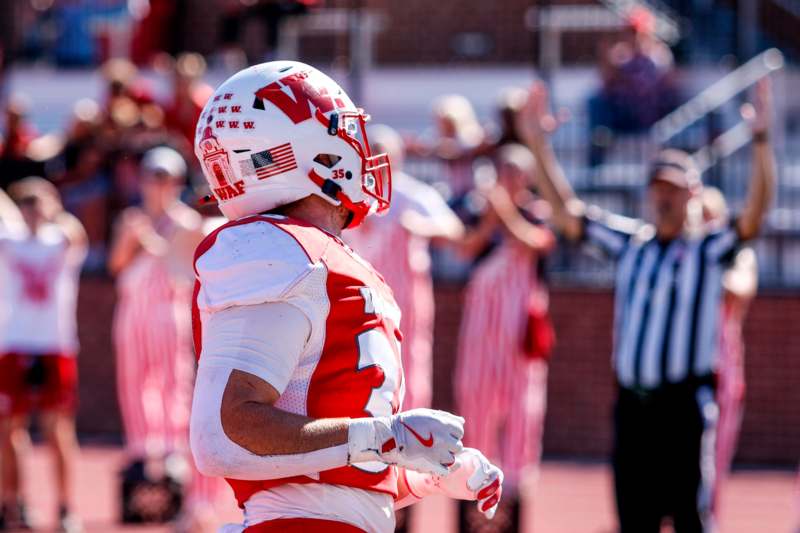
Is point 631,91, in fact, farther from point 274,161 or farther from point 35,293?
point 274,161

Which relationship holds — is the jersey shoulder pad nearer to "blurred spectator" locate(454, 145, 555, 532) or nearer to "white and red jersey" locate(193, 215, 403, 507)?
"white and red jersey" locate(193, 215, 403, 507)

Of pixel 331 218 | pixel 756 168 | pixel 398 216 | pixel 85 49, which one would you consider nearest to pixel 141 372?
pixel 398 216

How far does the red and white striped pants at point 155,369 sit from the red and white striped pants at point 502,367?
5.98 feet

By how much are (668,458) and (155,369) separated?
14.5 feet

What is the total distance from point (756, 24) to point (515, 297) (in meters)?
7.84

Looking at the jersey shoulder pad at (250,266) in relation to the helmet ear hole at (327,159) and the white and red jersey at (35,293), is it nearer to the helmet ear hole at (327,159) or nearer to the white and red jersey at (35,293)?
the helmet ear hole at (327,159)

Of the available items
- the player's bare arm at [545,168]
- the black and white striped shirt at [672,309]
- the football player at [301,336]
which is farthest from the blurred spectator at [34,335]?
the football player at [301,336]

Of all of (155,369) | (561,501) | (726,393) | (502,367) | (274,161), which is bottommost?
(561,501)

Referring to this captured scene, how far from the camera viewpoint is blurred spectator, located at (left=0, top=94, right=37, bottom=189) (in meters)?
13.3

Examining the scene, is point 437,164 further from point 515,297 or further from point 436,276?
point 515,297

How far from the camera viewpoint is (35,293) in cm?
959

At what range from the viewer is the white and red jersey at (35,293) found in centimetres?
959

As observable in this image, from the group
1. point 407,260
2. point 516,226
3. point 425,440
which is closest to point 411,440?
point 425,440

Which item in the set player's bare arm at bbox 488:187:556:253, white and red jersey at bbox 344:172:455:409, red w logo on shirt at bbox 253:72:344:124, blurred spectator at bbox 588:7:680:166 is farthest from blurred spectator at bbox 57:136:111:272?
red w logo on shirt at bbox 253:72:344:124
